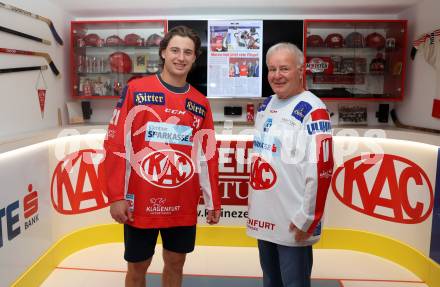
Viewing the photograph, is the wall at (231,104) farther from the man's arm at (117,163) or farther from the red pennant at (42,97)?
the man's arm at (117,163)

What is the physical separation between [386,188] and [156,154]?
2.12 m

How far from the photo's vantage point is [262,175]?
1.77m

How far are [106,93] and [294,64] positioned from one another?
9.10 ft

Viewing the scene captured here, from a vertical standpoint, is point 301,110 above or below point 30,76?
below

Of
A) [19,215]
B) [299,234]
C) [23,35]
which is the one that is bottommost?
[19,215]

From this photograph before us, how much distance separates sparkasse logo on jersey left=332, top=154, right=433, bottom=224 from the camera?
287 cm

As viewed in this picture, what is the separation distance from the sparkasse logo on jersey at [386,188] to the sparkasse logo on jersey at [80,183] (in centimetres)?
204

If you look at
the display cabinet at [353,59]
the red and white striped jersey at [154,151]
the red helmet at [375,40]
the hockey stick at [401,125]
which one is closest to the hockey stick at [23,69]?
the red and white striped jersey at [154,151]

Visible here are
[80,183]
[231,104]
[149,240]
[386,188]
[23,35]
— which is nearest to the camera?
[149,240]

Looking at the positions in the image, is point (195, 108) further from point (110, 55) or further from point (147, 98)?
point (110, 55)

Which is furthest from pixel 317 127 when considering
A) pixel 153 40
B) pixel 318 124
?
pixel 153 40

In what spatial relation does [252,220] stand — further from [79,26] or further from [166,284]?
[79,26]

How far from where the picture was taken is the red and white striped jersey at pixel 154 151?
5.80ft

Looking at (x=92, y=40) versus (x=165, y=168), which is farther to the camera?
(x=92, y=40)
